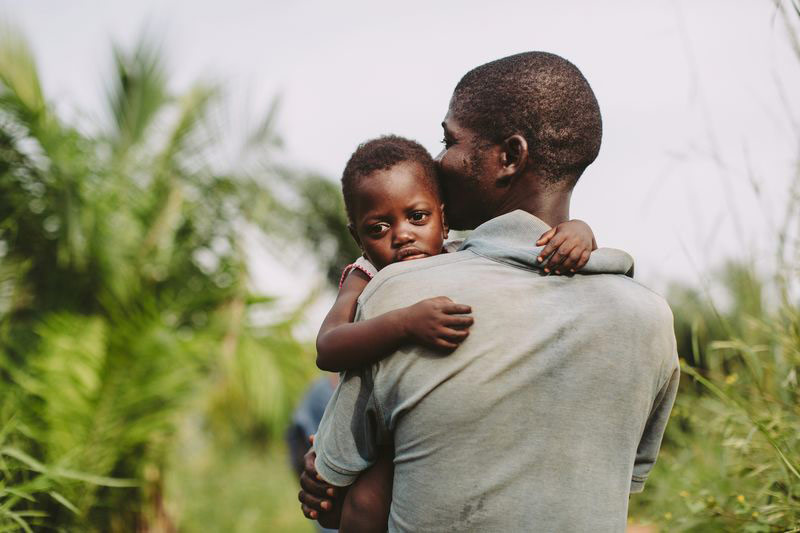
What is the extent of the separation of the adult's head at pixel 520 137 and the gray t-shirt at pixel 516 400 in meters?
0.25

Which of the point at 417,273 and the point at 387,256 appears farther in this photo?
the point at 387,256

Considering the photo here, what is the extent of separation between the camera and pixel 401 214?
6.58ft

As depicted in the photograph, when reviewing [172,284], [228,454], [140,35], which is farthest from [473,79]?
[228,454]

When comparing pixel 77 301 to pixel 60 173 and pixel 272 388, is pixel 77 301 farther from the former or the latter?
pixel 272 388

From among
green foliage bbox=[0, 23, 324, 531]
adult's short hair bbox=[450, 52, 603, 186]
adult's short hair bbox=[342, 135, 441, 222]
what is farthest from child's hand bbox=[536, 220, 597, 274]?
green foliage bbox=[0, 23, 324, 531]

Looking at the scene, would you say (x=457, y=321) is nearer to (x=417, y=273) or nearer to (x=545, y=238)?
(x=417, y=273)

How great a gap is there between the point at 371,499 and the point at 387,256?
2.22 ft

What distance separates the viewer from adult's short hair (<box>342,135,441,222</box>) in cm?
204

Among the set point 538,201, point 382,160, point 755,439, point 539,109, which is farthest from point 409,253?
point 755,439

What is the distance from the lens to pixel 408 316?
147 cm

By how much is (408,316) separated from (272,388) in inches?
205

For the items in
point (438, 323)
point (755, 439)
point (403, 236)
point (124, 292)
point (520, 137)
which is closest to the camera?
point (438, 323)

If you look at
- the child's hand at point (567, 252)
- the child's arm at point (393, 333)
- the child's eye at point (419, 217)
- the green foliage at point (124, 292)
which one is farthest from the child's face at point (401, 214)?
the green foliage at point (124, 292)

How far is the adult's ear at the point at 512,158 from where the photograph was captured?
1.73 metres
